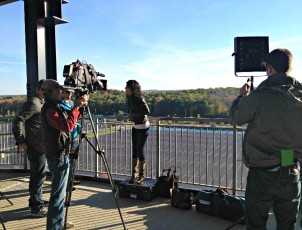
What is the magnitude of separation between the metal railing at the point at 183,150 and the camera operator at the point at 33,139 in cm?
139

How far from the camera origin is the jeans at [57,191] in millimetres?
3277

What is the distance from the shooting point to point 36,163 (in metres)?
4.34

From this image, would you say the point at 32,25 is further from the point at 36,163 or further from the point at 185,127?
the point at 185,127

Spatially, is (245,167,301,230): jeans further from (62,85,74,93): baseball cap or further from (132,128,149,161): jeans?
(132,128,149,161): jeans

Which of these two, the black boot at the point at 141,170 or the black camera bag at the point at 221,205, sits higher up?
the black boot at the point at 141,170

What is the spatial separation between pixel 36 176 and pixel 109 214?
1170 mm

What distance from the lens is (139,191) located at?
4.90m

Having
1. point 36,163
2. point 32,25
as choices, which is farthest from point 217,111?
point 32,25

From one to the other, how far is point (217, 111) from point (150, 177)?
1754 millimetres

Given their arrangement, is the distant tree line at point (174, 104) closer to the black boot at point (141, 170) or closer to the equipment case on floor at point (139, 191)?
the black boot at point (141, 170)

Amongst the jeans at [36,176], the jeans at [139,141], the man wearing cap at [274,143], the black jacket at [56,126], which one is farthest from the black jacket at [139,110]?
the man wearing cap at [274,143]

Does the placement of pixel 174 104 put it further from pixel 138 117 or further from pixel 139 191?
pixel 139 191

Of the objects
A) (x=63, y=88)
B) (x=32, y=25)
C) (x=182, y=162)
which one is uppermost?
(x=32, y=25)

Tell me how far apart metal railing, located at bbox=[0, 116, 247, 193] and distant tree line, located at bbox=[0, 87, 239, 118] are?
0.20m
